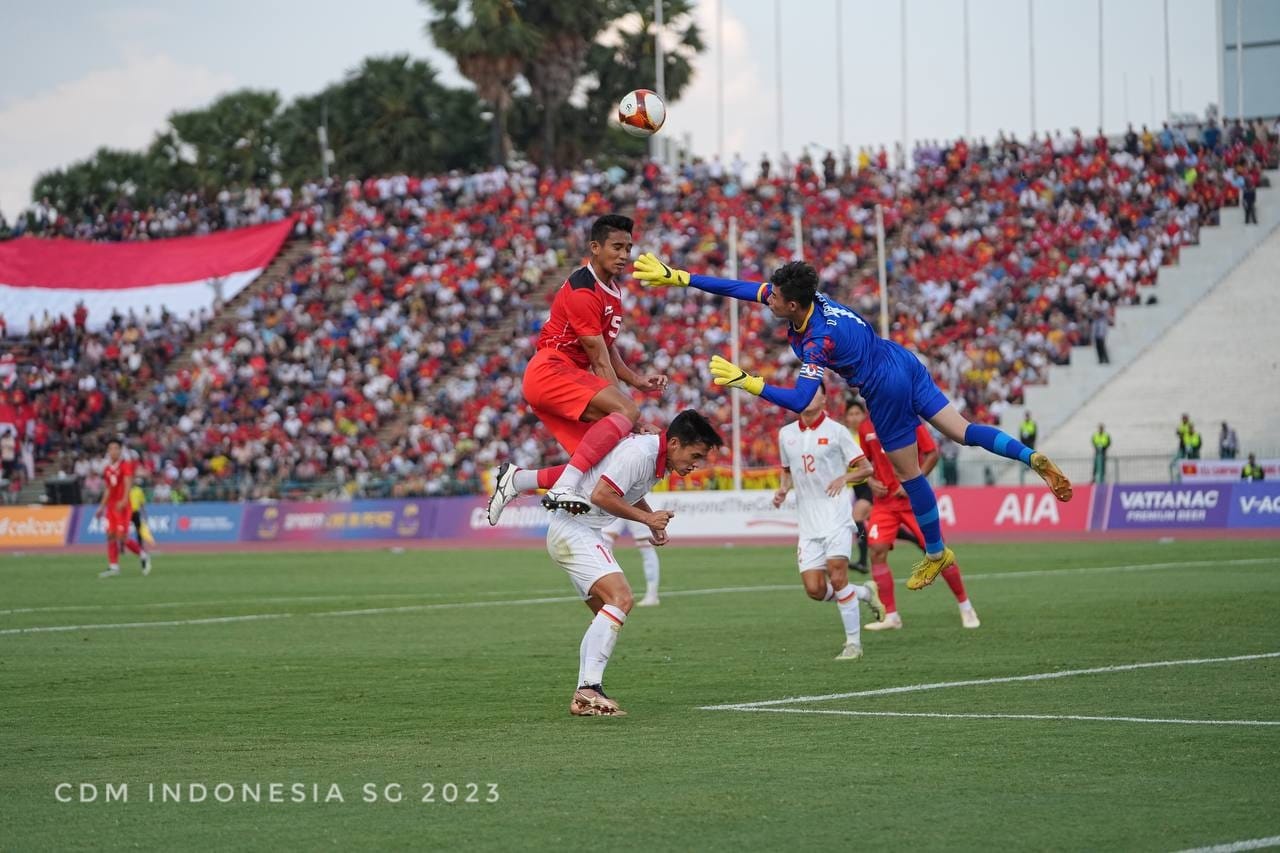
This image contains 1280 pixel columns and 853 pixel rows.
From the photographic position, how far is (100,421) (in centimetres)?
5275

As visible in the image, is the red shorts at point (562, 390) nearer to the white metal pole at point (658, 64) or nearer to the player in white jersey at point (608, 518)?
the player in white jersey at point (608, 518)

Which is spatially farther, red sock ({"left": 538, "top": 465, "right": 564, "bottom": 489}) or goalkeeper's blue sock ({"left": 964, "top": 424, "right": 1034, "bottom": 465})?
goalkeeper's blue sock ({"left": 964, "top": 424, "right": 1034, "bottom": 465})

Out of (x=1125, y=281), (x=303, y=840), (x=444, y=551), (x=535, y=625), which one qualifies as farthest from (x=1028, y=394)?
(x=303, y=840)

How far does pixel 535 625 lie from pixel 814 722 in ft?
28.7

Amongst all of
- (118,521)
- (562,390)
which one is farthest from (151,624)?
(118,521)

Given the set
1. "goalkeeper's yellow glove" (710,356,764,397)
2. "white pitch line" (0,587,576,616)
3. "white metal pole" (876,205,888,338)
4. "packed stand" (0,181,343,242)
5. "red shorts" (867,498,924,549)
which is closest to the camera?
"goalkeeper's yellow glove" (710,356,764,397)

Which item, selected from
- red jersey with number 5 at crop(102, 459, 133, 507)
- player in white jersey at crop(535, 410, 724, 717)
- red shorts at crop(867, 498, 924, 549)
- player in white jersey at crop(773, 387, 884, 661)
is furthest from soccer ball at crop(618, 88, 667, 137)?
red jersey with number 5 at crop(102, 459, 133, 507)

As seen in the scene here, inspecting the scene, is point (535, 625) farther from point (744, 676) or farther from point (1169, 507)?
point (1169, 507)

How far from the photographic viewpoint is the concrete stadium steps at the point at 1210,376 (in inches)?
1693

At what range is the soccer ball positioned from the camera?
14023mm

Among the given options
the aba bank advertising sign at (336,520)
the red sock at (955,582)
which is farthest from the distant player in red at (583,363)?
the aba bank advertising sign at (336,520)

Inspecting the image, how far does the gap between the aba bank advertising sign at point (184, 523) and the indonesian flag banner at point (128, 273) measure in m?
10.9

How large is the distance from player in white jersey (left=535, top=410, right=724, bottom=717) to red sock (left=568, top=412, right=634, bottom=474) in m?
0.06

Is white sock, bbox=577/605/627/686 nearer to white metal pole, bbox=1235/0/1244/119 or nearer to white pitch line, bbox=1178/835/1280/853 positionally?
white pitch line, bbox=1178/835/1280/853
